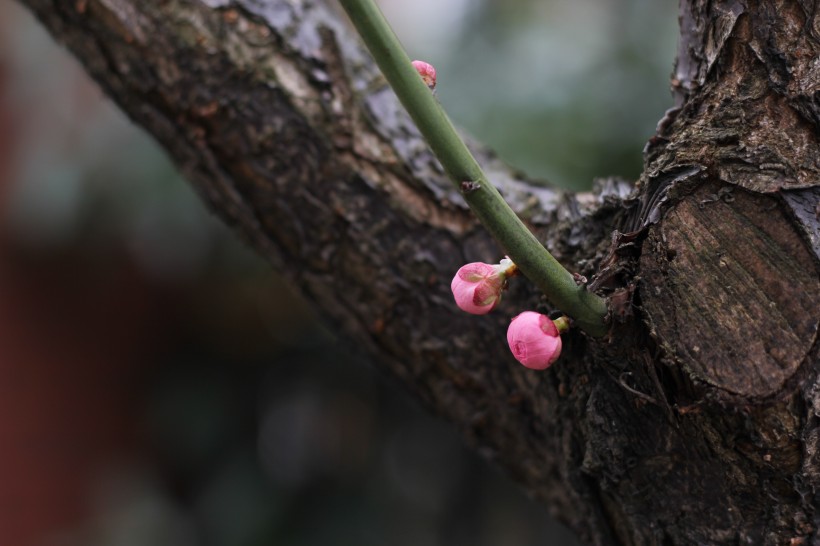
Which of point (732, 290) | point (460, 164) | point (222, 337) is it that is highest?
point (460, 164)

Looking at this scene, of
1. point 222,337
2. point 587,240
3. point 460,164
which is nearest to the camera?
point 460,164

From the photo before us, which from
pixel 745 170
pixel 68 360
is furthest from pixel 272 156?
pixel 68 360

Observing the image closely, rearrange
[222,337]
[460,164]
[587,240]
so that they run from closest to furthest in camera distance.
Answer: [460,164], [587,240], [222,337]

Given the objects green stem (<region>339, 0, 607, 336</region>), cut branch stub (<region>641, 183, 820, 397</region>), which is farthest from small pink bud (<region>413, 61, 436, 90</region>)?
cut branch stub (<region>641, 183, 820, 397</region>)

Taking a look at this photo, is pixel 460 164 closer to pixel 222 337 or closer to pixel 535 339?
pixel 535 339

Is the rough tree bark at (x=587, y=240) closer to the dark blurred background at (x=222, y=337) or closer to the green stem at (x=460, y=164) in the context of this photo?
the green stem at (x=460, y=164)

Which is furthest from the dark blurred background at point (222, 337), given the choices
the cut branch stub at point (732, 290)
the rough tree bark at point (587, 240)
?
the cut branch stub at point (732, 290)

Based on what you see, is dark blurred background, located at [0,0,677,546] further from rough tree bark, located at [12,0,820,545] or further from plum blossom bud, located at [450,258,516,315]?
plum blossom bud, located at [450,258,516,315]

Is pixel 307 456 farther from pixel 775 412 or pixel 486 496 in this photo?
pixel 775 412

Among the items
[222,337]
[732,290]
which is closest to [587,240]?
Answer: [732,290]
